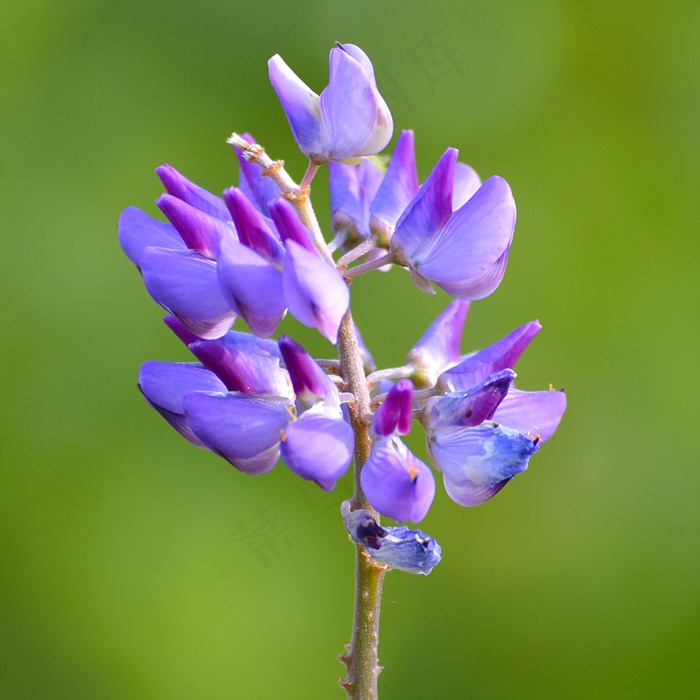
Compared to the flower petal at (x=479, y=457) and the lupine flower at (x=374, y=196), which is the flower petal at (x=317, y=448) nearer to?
the flower petal at (x=479, y=457)

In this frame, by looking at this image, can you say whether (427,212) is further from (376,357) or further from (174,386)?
(376,357)

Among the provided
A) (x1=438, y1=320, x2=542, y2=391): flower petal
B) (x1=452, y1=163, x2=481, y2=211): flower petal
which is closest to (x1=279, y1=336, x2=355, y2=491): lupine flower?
(x1=438, y1=320, x2=542, y2=391): flower petal

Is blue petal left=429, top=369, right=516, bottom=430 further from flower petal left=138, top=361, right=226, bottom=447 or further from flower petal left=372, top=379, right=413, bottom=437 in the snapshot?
flower petal left=138, top=361, right=226, bottom=447

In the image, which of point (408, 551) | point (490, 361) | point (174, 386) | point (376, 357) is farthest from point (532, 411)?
point (376, 357)

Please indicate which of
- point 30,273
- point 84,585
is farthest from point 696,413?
point 30,273

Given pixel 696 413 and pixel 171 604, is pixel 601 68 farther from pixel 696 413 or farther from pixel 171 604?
pixel 171 604
